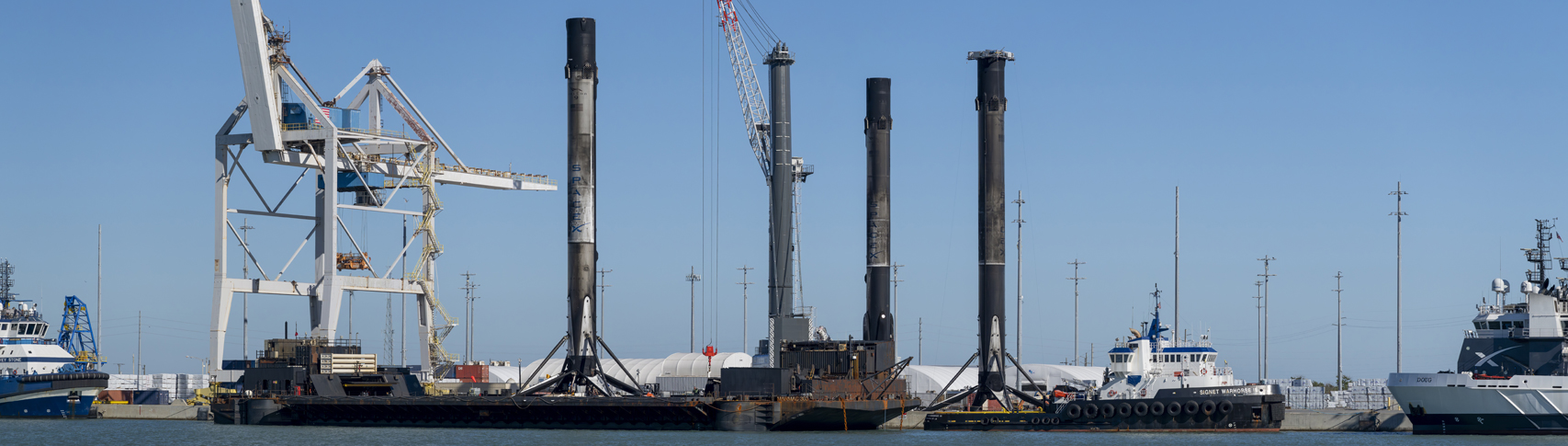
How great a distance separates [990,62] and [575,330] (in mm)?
21007

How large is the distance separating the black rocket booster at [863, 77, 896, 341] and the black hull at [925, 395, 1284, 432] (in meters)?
12.7

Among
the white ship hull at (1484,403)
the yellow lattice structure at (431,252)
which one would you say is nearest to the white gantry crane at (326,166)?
the yellow lattice structure at (431,252)

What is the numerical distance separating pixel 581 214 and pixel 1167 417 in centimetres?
2527

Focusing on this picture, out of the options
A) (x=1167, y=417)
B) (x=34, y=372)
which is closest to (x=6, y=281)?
(x=34, y=372)

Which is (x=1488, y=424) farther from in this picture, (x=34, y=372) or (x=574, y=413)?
(x=34, y=372)

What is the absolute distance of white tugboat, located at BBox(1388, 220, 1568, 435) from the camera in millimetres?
62625

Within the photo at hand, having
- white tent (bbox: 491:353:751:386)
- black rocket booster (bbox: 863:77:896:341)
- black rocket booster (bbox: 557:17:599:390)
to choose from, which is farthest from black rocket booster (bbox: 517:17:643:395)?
white tent (bbox: 491:353:751:386)

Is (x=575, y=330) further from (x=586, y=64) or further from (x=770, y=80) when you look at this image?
(x=770, y=80)

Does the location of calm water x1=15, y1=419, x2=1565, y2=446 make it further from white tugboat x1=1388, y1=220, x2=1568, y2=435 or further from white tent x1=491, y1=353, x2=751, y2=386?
white tent x1=491, y1=353, x2=751, y2=386

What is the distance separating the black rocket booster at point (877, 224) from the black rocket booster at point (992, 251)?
7724 mm

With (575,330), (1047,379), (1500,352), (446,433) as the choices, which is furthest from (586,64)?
(1047,379)

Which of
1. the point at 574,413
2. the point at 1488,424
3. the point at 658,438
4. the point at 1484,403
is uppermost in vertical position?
the point at 1484,403

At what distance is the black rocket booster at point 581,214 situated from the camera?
2785 inches

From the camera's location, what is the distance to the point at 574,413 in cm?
6719
